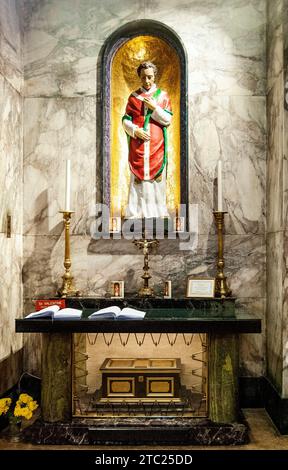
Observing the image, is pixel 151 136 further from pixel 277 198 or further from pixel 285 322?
pixel 285 322

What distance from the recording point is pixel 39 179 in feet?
15.5

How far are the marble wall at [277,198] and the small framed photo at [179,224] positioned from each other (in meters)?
0.74

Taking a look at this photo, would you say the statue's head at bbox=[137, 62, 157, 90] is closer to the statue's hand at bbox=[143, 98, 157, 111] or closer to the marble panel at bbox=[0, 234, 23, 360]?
the statue's hand at bbox=[143, 98, 157, 111]

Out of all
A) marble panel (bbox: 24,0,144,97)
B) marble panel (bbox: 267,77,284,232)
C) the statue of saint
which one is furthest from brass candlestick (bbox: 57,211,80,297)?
marble panel (bbox: 267,77,284,232)

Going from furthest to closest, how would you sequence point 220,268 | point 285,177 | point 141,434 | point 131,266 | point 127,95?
point 127,95 → point 131,266 → point 220,268 → point 285,177 → point 141,434

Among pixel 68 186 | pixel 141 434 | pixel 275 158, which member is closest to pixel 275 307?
pixel 275 158

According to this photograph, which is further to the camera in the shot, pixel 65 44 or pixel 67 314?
pixel 65 44

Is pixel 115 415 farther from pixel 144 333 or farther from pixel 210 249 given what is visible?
pixel 210 249

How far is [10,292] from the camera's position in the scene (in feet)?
14.4

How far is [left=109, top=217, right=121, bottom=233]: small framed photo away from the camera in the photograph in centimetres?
462

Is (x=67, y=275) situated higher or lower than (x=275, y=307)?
higher

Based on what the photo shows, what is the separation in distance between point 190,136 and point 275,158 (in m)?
0.79

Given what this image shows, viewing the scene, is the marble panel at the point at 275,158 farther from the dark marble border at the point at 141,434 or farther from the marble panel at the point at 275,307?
the dark marble border at the point at 141,434

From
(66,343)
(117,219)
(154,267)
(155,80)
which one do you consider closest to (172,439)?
(66,343)
